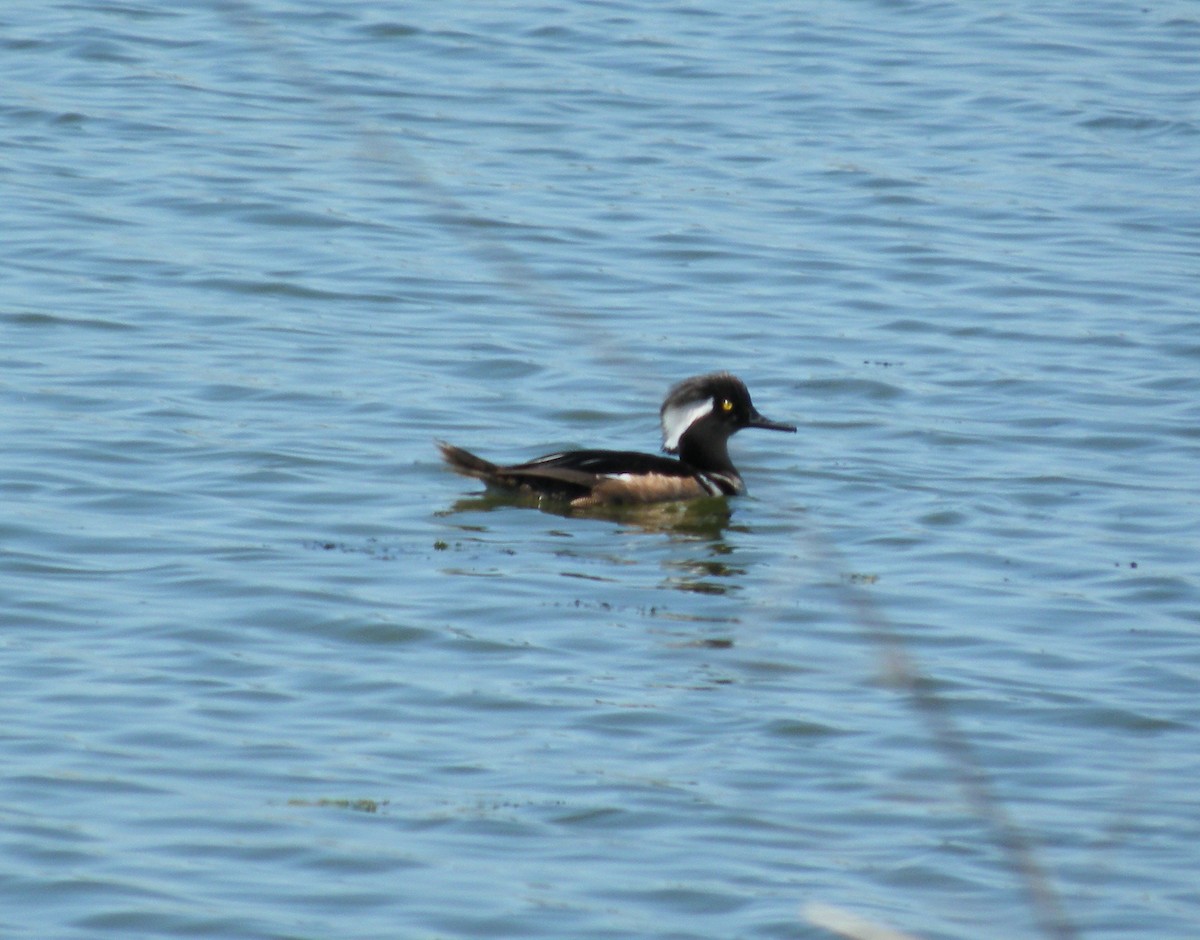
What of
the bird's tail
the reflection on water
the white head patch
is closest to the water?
the reflection on water

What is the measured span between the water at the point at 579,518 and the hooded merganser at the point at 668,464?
0.19m

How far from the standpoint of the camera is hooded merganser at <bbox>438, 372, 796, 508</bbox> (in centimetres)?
936

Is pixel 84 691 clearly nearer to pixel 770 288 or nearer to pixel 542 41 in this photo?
pixel 770 288

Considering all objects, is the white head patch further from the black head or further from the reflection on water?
the reflection on water

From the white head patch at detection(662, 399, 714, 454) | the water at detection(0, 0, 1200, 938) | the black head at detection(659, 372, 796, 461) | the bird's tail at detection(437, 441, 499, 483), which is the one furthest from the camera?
the white head patch at detection(662, 399, 714, 454)

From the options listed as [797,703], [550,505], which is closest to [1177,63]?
[550,505]

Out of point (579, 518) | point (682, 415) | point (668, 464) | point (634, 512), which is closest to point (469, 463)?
point (579, 518)

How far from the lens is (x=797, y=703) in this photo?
7.09 m

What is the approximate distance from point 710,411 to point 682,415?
14 cm

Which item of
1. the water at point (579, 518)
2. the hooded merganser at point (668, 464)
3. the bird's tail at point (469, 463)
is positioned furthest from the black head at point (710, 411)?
the bird's tail at point (469, 463)

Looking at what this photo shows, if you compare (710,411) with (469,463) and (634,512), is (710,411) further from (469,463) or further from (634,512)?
(469,463)

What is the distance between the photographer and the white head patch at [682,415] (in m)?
10.4

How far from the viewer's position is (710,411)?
10.4 metres

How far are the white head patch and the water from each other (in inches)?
20.6
